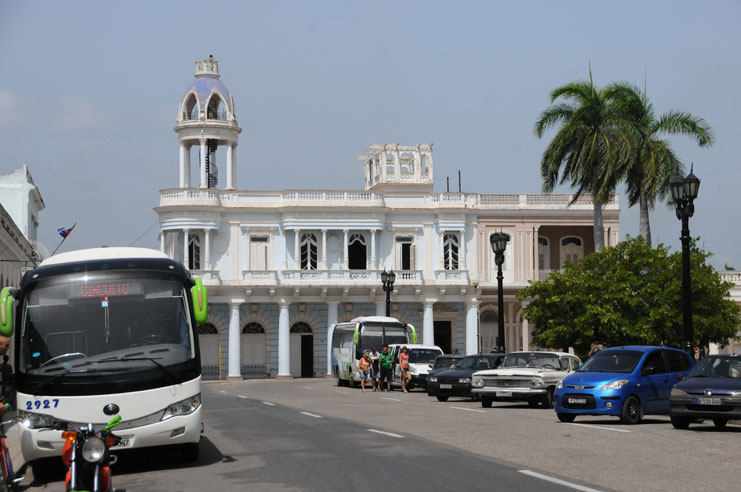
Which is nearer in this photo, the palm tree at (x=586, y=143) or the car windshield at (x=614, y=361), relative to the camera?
the car windshield at (x=614, y=361)

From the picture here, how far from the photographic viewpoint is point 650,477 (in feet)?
42.3

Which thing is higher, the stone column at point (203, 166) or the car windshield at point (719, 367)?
the stone column at point (203, 166)

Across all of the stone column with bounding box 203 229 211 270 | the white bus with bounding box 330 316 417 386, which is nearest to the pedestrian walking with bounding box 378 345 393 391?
the white bus with bounding box 330 316 417 386

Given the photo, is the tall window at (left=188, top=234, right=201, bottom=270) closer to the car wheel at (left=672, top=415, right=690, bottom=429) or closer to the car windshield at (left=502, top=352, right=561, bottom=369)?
the car windshield at (left=502, top=352, right=561, bottom=369)

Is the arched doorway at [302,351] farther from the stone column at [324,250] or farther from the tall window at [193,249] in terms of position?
the tall window at [193,249]

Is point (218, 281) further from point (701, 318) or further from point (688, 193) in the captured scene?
point (688, 193)

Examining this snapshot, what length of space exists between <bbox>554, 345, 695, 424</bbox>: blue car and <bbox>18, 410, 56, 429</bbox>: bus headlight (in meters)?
11.3

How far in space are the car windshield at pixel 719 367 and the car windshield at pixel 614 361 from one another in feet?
4.81

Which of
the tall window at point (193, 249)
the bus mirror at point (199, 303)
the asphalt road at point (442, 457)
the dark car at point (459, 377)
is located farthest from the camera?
the tall window at point (193, 249)

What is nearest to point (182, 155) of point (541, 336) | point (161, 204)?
point (161, 204)

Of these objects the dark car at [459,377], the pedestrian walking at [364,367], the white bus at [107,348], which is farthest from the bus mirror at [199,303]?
the pedestrian walking at [364,367]

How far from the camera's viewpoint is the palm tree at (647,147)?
150 ft

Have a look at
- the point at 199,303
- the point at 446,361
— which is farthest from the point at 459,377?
the point at 199,303

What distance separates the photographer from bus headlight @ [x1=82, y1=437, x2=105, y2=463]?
10.1m
